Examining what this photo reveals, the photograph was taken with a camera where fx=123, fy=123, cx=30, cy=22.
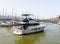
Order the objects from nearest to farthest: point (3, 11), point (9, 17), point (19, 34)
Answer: point (19, 34)
point (3, 11)
point (9, 17)

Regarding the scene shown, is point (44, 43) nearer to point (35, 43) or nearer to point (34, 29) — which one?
point (35, 43)

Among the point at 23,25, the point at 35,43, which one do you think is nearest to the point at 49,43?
the point at 35,43

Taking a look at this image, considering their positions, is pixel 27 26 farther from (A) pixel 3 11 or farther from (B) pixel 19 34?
(A) pixel 3 11

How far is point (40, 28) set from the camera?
25.5m

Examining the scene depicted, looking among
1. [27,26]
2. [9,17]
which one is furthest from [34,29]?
[9,17]

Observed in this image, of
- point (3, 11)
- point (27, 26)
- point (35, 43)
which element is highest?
point (3, 11)

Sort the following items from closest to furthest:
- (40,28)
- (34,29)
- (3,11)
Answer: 1. (34,29)
2. (40,28)
3. (3,11)

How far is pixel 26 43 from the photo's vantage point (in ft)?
50.2

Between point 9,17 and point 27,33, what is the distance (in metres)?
55.3

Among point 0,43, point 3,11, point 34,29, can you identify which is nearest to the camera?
point 0,43

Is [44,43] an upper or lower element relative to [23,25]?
lower

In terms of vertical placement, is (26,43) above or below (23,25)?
below

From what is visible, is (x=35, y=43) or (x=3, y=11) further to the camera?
(x=3, y=11)

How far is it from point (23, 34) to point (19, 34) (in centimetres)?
68
